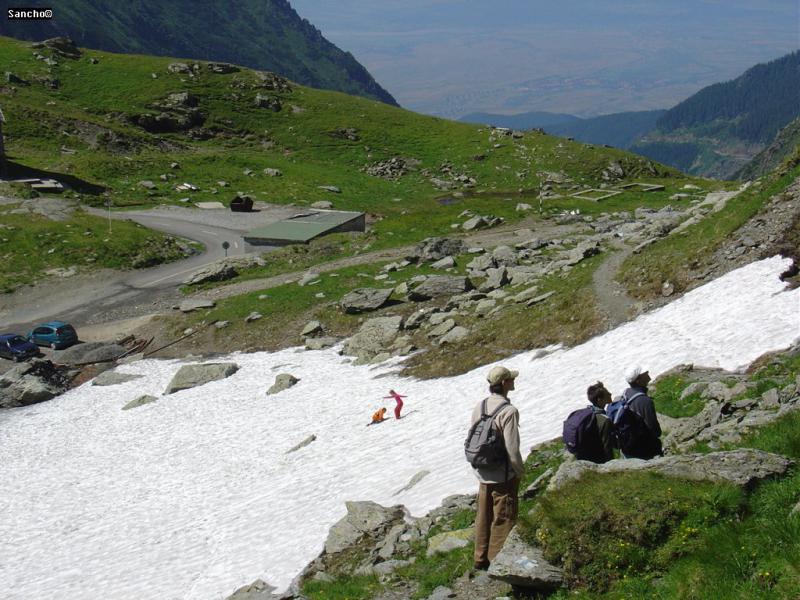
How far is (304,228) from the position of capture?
7600 cm

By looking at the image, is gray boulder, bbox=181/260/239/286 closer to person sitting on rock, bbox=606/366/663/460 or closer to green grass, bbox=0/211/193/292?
green grass, bbox=0/211/193/292

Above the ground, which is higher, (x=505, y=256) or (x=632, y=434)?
(x=632, y=434)

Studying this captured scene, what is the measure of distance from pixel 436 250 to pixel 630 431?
145ft

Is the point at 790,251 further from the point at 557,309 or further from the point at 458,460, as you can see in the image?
the point at 458,460

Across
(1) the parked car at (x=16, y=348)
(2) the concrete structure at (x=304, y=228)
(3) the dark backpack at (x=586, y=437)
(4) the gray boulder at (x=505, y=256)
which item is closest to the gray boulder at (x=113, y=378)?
(1) the parked car at (x=16, y=348)

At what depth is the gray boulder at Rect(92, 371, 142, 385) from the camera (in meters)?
41.9

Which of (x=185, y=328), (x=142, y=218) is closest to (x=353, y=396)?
(x=185, y=328)

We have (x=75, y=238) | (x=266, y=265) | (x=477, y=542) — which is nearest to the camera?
(x=477, y=542)

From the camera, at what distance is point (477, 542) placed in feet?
40.5

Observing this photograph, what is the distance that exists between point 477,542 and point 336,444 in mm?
14871

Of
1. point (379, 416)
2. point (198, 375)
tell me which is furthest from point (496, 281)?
point (198, 375)

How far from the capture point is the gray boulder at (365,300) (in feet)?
148

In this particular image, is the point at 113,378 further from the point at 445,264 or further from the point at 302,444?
the point at 445,264

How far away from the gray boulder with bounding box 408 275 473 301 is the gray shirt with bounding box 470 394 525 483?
3232 centimetres
